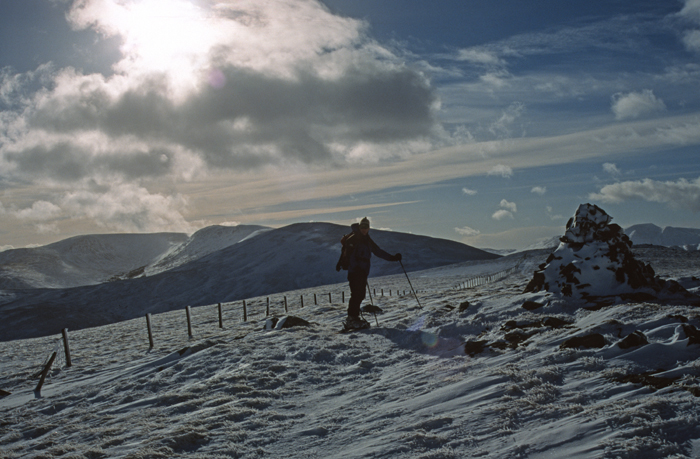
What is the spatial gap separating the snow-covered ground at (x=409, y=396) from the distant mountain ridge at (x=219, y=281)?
67.0m

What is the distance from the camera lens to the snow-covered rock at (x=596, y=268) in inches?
378

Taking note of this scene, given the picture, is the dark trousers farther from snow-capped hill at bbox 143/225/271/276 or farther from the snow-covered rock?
snow-capped hill at bbox 143/225/271/276

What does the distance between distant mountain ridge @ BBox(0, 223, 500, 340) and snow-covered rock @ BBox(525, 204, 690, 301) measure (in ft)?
218

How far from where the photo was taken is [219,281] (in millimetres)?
91000

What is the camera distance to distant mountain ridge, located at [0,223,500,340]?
7050cm

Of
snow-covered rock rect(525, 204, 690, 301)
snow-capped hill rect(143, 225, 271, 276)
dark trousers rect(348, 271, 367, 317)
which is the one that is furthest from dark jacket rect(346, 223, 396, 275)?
snow-capped hill rect(143, 225, 271, 276)

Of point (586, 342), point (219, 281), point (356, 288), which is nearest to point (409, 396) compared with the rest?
point (586, 342)

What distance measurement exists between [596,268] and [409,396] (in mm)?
6475

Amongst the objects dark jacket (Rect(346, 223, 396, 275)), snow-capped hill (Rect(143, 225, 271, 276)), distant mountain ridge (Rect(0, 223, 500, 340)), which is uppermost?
snow-capped hill (Rect(143, 225, 271, 276))

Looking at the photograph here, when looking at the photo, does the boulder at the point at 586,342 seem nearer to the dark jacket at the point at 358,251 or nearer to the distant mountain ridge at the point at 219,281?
the dark jacket at the point at 358,251

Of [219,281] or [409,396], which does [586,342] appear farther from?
[219,281]

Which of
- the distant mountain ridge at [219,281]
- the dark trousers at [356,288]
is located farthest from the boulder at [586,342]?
the distant mountain ridge at [219,281]

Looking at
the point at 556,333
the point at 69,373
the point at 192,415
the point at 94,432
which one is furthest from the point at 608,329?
the point at 69,373

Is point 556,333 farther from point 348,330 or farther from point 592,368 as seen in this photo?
point 348,330
